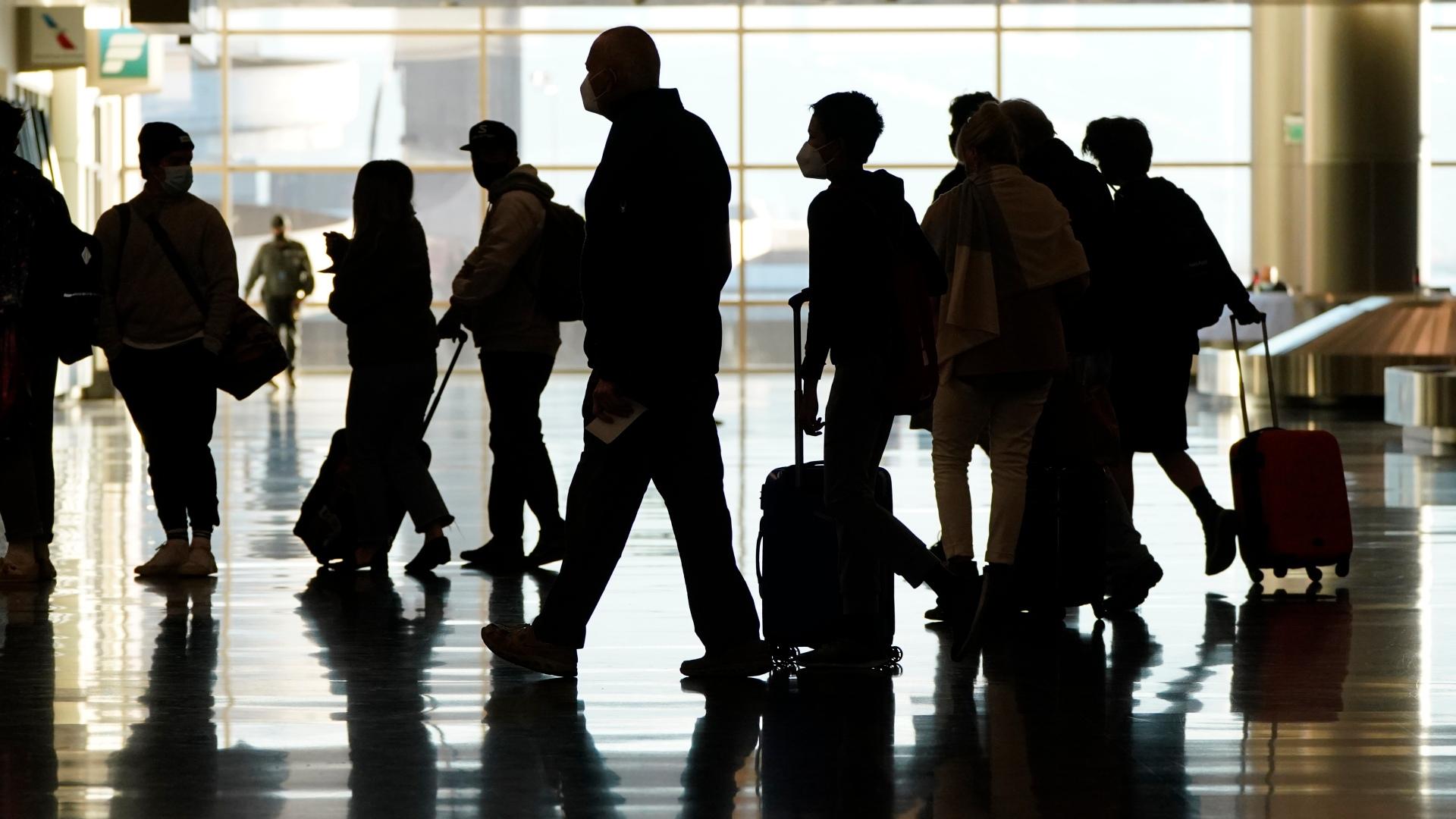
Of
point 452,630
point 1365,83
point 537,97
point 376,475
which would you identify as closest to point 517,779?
point 452,630

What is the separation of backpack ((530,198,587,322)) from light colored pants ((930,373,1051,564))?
1.88m

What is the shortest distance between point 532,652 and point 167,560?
93.3 inches

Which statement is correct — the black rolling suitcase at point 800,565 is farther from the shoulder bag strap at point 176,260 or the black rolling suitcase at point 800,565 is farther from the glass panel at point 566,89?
the glass panel at point 566,89

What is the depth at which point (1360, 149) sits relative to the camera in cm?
2050

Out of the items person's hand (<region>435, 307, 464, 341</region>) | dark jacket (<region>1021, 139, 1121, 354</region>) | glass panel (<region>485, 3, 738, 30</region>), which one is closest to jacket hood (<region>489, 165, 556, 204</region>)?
person's hand (<region>435, 307, 464, 341</region>)

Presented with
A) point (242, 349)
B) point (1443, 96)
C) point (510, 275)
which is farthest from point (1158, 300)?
point (1443, 96)

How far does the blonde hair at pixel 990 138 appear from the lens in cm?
542

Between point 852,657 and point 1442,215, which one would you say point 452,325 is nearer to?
point 852,657

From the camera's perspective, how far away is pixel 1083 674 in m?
5.02

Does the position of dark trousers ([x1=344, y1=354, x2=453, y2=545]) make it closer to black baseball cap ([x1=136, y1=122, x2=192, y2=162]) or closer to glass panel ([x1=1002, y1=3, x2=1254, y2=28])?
black baseball cap ([x1=136, y1=122, x2=192, y2=162])

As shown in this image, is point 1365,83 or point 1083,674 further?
point 1365,83

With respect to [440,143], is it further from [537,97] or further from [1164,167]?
[1164,167]

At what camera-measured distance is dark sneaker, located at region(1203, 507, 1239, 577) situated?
6531 mm

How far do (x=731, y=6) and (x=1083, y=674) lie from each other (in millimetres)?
22301
